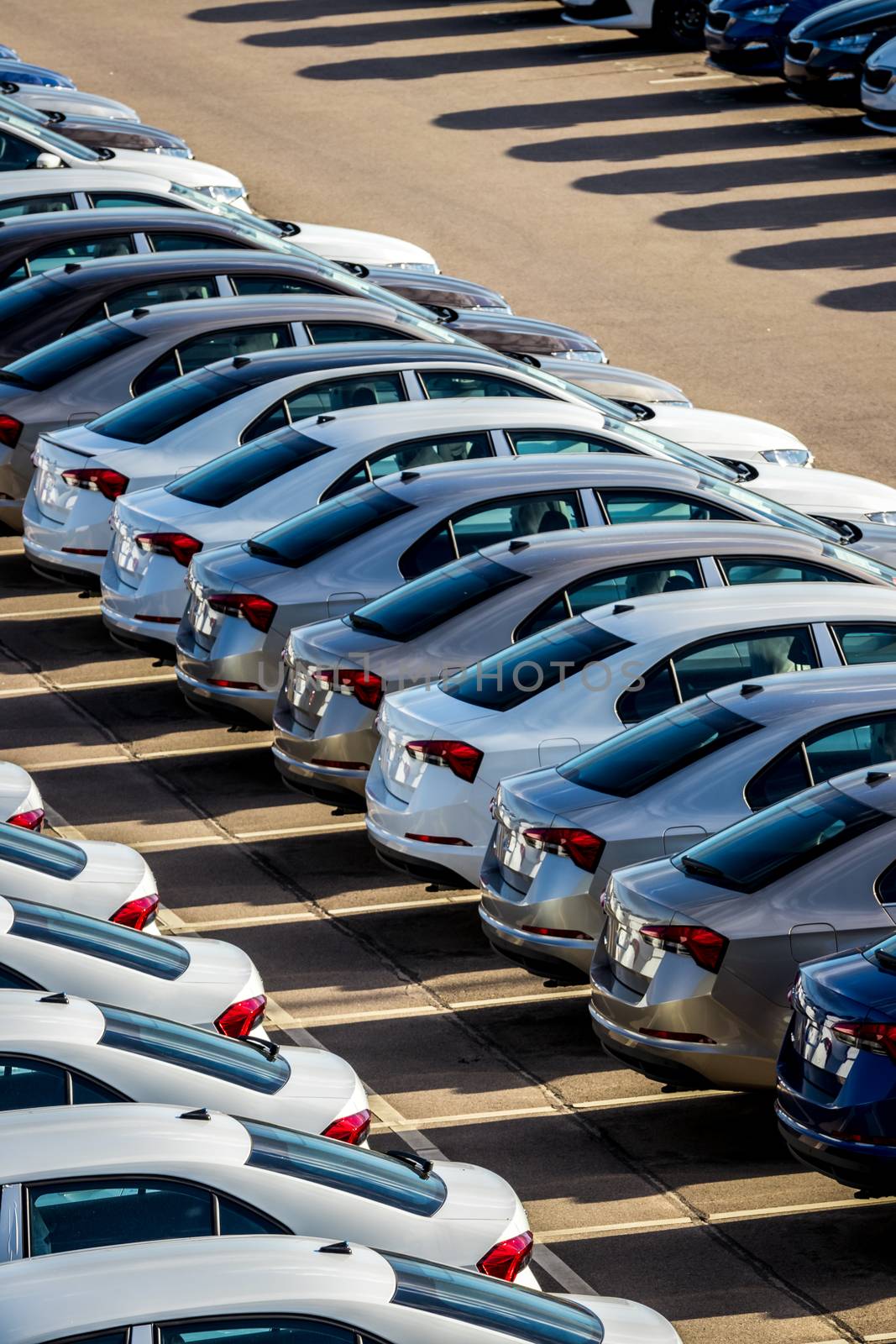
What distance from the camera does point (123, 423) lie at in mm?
14773

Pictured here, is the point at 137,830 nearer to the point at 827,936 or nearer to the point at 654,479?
the point at 654,479

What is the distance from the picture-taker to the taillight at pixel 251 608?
12.6 m

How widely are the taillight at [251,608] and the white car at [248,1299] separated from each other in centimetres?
698

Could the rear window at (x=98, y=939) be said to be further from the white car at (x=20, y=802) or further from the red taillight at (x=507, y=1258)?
the red taillight at (x=507, y=1258)

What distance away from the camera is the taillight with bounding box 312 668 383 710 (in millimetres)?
11812

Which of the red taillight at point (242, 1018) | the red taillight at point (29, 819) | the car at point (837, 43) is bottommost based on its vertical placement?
the red taillight at point (29, 819)

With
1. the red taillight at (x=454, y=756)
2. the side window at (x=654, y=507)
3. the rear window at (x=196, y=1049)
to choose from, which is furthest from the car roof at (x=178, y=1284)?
the side window at (x=654, y=507)

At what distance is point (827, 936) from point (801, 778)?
116cm

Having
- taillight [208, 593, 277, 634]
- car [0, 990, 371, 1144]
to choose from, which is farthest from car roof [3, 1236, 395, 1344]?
taillight [208, 593, 277, 634]

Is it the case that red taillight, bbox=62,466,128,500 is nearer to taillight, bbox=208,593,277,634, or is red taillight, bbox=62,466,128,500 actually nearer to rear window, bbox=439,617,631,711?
taillight, bbox=208,593,277,634

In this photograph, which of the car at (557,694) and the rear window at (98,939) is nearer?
the rear window at (98,939)

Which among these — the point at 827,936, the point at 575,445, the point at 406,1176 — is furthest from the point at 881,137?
the point at 406,1176

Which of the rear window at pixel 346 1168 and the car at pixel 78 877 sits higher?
the rear window at pixel 346 1168

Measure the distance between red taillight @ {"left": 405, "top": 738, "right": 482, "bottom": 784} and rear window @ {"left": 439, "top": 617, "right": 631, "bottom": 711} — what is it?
1.05 feet
